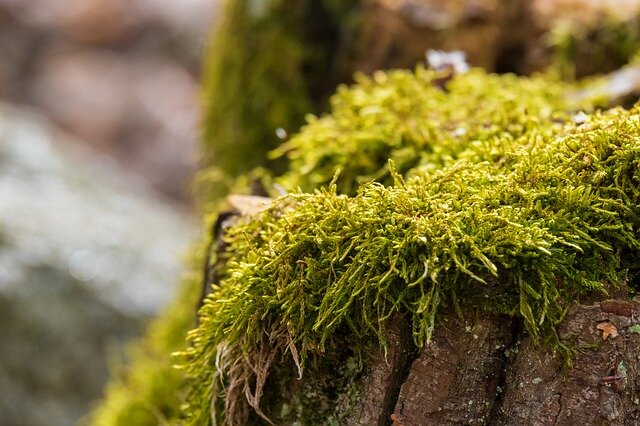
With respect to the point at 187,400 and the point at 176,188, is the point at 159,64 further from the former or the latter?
the point at 187,400

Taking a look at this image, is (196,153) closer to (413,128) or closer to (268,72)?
(268,72)

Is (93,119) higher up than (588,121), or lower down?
higher up

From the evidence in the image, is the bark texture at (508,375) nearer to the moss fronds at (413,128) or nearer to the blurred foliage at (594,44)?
the moss fronds at (413,128)

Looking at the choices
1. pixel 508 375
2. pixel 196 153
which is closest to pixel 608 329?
pixel 508 375

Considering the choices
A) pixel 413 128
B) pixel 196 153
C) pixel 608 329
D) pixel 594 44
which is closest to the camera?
pixel 608 329

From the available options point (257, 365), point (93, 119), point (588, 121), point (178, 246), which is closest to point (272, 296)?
point (257, 365)

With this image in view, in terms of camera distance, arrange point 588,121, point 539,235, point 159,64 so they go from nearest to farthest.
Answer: point 539,235 < point 588,121 < point 159,64
